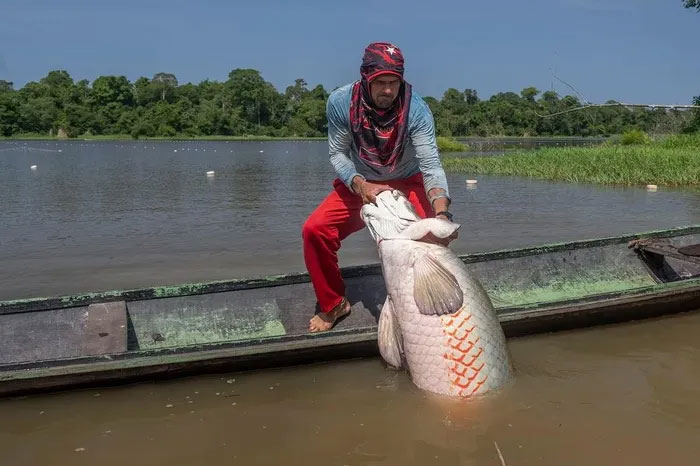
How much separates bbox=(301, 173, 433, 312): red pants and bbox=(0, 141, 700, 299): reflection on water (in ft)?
11.2

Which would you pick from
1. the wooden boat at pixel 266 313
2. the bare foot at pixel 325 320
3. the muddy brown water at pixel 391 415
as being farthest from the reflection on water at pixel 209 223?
the bare foot at pixel 325 320

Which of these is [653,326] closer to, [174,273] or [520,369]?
[520,369]

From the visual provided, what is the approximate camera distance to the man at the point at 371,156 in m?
4.20

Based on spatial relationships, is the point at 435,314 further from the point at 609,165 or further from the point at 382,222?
the point at 609,165

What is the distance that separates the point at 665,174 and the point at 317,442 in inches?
628

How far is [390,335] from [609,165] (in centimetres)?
1672

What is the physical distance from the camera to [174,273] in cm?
812

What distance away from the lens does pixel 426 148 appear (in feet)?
14.6

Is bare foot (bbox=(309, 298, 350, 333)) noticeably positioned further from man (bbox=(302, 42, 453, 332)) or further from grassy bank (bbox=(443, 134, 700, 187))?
grassy bank (bbox=(443, 134, 700, 187))

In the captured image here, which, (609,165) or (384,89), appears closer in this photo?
(384,89)

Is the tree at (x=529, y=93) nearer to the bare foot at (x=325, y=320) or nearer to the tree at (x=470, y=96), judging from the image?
the tree at (x=470, y=96)

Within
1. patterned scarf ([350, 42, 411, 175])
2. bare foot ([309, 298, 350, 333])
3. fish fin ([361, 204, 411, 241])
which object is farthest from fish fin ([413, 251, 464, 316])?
bare foot ([309, 298, 350, 333])

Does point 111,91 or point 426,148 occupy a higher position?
point 111,91

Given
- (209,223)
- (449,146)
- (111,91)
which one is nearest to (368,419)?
(209,223)
